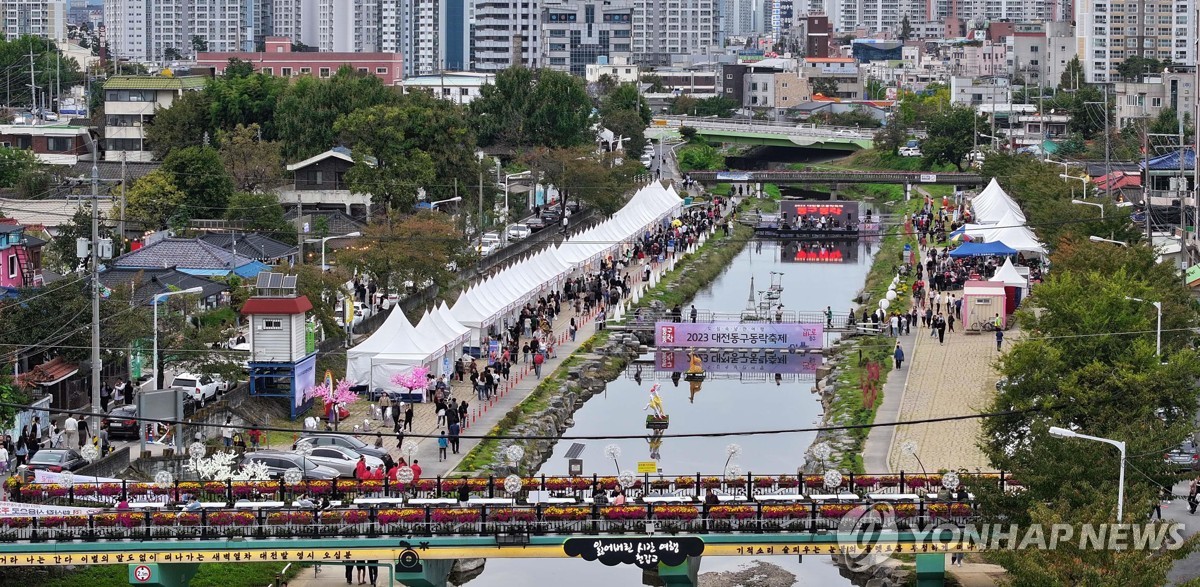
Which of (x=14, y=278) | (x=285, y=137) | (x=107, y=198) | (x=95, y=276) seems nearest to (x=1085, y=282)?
(x=95, y=276)

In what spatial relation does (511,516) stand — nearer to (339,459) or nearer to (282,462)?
(282,462)

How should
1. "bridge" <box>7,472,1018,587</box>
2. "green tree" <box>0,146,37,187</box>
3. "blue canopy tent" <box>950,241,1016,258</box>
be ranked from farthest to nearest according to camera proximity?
"green tree" <box>0,146,37,187</box> < "blue canopy tent" <box>950,241,1016,258</box> < "bridge" <box>7,472,1018,587</box>

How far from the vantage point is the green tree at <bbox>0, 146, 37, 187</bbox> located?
79688 millimetres

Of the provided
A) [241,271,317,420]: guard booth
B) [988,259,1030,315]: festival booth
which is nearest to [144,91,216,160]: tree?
[988,259,1030,315]: festival booth

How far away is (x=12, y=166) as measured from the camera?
263 ft

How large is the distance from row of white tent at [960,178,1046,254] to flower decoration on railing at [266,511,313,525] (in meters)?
41.0

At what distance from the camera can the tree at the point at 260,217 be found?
64.8 m

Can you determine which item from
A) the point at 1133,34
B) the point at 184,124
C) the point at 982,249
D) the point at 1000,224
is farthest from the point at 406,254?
the point at 1133,34

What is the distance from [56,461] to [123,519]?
646 cm

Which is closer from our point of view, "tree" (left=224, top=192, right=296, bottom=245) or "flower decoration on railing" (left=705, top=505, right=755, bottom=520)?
"flower decoration on railing" (left=705, top=505, right=755, bottom=520)

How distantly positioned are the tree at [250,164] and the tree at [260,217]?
32.5ft

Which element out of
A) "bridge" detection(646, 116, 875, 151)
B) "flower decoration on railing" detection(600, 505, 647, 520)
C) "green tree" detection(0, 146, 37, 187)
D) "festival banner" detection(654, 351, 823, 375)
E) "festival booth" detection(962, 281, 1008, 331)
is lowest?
"festival banner" detection(654, 351, 823, 375)

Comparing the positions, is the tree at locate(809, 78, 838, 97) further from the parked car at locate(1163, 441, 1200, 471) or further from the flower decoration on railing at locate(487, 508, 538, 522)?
the flower decoration on railing at locate(487, 508, 538, 522)

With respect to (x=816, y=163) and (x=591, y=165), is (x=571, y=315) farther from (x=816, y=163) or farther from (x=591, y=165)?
(x=816, y=163)
